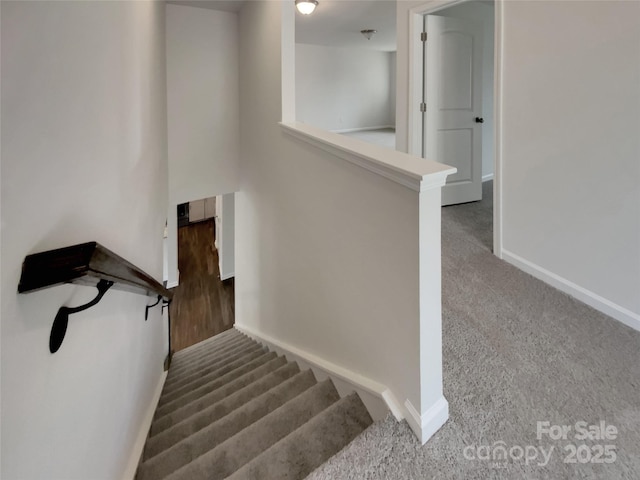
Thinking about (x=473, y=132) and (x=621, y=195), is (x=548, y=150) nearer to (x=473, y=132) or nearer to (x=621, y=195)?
(x=621, y=195)

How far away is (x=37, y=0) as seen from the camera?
78 cm

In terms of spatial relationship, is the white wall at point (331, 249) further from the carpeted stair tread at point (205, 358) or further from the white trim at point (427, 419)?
the carpeted stair tread at point (205, 358)

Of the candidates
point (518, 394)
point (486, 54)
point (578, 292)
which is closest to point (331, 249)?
point (518, 394)

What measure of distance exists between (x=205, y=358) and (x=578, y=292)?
11.0 ft

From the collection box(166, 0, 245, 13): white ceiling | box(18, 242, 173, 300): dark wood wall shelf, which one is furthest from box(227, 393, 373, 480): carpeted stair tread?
box(166, 0, 245, 13): white ceiling

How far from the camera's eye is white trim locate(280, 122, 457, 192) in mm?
1220

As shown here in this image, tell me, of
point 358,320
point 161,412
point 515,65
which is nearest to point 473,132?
point 515,65

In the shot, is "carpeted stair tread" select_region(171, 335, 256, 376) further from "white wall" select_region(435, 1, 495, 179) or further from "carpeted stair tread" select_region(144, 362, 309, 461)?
"white wall" select_region(435, 1, 495, 179)

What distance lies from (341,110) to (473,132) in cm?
509

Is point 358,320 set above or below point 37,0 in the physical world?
below

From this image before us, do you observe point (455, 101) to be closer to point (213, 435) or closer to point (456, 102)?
point (456, 102)

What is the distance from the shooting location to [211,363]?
140 inches

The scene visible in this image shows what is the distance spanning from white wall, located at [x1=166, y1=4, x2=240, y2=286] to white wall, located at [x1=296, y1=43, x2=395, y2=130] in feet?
13.5

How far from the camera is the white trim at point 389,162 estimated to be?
122 centimetres
